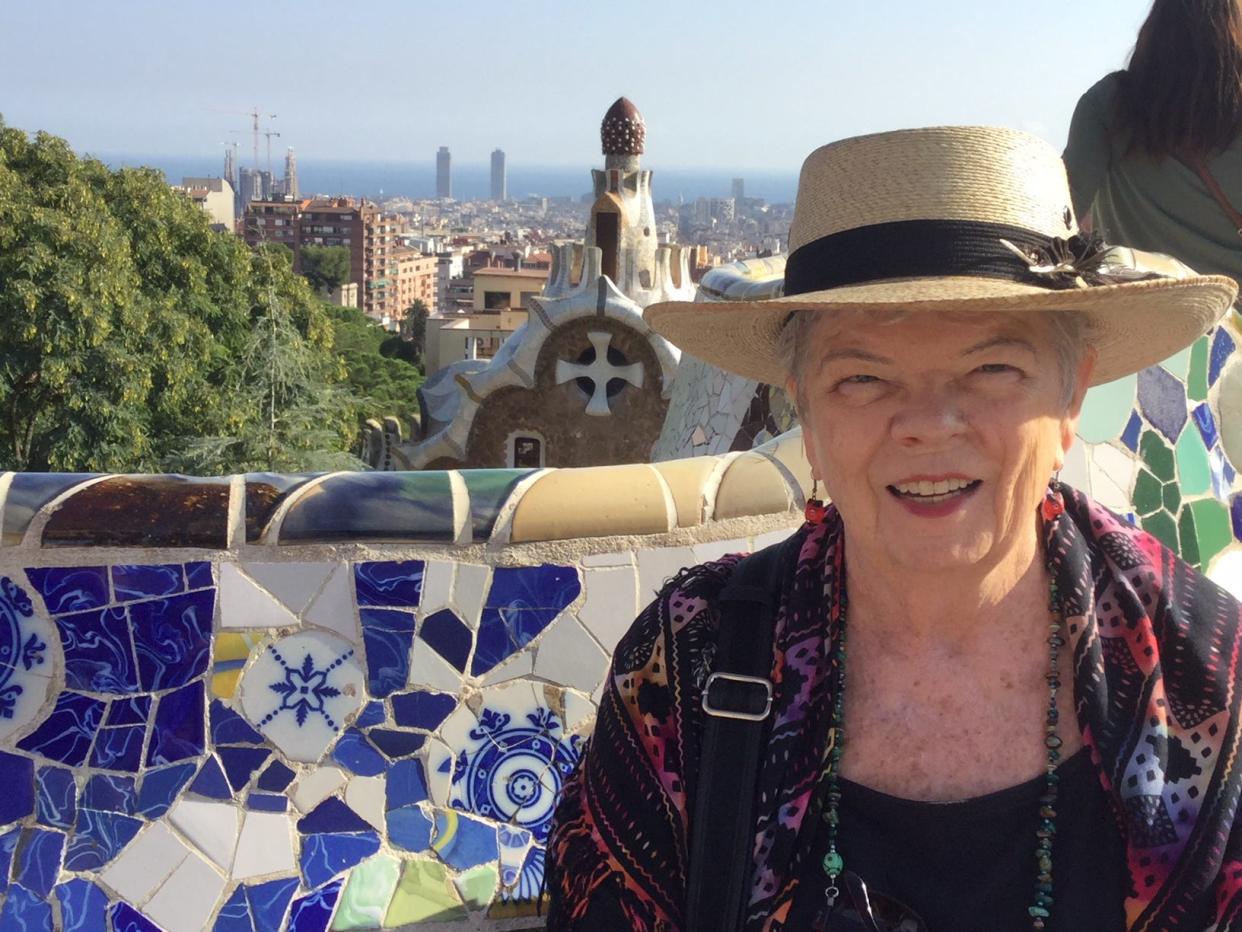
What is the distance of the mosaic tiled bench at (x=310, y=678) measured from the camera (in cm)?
245

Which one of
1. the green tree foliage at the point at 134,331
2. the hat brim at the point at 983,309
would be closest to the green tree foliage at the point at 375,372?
the green tree foliage at the point at 134,331

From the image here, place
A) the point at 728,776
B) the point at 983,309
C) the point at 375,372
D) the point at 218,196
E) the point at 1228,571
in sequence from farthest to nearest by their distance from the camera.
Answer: the point at 218,196 < the point at 375,372 < the point at 1228,571 < the point at 728,776 < the point at 983,309

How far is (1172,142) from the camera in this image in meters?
2.89

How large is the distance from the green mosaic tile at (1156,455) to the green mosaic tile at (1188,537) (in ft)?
0.33

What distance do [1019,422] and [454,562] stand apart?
1348mm

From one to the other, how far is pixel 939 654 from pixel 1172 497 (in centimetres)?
163

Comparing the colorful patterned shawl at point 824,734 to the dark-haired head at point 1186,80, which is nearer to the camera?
the colorful patterned shawl at point 824,734

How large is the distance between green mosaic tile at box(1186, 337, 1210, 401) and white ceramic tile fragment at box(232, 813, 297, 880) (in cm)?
234

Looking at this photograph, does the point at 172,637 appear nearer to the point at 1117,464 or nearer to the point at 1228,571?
the point at 1117,464

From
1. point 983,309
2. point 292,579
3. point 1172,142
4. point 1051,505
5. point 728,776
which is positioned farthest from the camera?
point 1172,142

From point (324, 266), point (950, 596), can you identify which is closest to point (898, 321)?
point (950, 596)

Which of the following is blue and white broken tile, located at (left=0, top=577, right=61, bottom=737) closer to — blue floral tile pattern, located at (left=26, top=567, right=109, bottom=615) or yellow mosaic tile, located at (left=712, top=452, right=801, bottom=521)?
blue floral tile pattern, located at (left=26, top=567, right=109, bottom=615)

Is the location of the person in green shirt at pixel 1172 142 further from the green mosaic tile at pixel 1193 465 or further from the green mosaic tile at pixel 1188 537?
the green mosaic tile at pixel 1188 537

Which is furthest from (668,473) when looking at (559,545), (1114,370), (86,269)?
(86,269)
